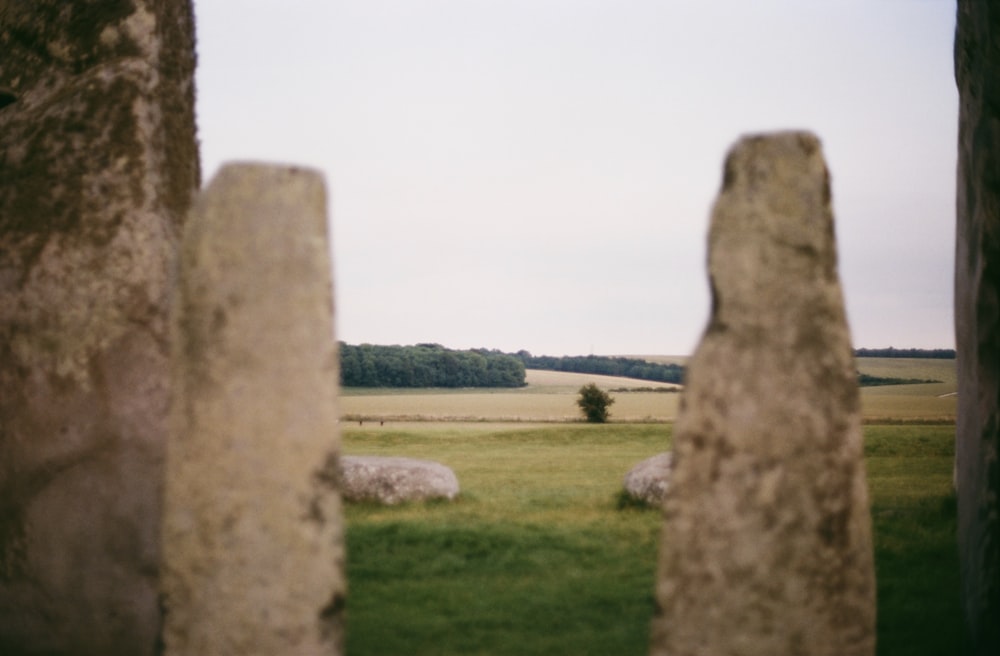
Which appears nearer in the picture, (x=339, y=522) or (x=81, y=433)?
(x=339, y=522)

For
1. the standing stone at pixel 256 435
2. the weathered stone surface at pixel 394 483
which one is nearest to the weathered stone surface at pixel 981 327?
the standing stone at pixel 256 435

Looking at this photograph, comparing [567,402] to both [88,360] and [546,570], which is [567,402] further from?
[88,360]

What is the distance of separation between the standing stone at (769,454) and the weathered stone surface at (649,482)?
875 cm

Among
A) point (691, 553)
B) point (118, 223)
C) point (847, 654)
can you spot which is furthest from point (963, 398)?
point (118, 223)

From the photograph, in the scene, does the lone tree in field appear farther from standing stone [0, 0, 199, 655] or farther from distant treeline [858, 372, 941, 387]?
standing stone [0, 0, 199, 655]

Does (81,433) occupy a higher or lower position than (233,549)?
higher

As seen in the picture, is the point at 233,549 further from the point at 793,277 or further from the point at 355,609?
the point at 355,609

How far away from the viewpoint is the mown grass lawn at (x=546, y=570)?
7.28 m

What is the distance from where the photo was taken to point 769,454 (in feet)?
15.1

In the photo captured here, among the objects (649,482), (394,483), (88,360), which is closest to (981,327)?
(88,360)

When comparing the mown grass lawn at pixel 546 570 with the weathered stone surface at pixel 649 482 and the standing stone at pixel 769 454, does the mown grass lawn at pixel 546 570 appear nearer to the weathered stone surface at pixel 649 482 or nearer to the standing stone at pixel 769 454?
the weathered stone surface at pixel 649 482

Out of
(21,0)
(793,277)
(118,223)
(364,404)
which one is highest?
(21,0)

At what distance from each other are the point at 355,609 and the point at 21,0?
6046 mm

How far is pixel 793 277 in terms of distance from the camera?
4750 millimetres
